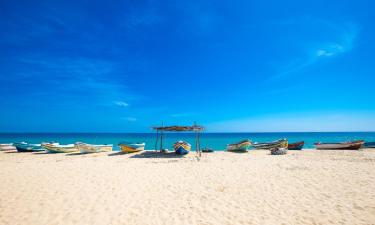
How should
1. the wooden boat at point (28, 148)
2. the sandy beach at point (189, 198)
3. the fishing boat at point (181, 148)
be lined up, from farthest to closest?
the wooden boat at point (28, 148) → the fishing boat at point (181, 148) → the sandy beach at point (189, 198)

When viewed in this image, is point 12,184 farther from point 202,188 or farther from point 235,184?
point 235,184

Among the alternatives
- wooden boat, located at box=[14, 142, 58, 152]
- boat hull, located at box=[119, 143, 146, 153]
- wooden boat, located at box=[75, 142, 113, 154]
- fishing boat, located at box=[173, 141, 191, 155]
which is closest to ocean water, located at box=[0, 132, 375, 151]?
wooden boat, located at box=[14, 142, 58, 152]

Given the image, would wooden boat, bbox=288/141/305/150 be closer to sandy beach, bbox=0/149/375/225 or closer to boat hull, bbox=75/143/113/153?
sandy beach, bbox=0/149/375/225

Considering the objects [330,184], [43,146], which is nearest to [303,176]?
[330,184]

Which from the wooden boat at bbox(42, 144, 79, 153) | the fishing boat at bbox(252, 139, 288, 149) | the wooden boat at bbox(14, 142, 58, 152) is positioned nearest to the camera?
the wooden boat at bbox(42, 144, 79, 153)

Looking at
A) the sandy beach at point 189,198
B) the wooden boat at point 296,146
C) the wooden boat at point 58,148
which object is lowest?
the sandy beach at point 189,198

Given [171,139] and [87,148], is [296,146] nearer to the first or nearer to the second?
[87,148]

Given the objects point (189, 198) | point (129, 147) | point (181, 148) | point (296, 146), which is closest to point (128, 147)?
point (129, 147)

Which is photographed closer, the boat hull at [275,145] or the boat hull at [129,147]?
the boat hull at [129,147]

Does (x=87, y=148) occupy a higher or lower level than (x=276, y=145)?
higher

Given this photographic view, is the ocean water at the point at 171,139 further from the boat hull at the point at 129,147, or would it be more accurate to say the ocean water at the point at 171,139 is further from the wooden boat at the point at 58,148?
the boat hull at the point at 129,147

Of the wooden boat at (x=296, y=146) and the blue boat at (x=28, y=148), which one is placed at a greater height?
the blue boat at (x=28, y=148)

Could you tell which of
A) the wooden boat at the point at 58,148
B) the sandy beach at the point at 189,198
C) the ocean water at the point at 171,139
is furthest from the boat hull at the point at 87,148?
the ocean water at the point at 171,139

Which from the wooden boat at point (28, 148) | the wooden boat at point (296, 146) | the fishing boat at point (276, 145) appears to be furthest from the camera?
the wooden boat at point (296, 146)
